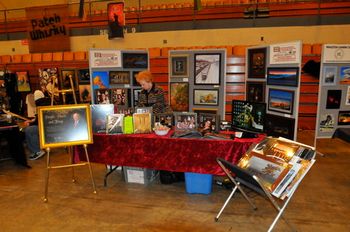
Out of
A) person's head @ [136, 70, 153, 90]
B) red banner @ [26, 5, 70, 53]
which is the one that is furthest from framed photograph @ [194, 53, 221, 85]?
red banner @ [26, 5, 70, 53]

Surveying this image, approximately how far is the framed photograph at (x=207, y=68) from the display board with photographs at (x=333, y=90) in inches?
72.5

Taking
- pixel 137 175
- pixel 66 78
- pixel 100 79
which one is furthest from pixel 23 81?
pixel 137 175

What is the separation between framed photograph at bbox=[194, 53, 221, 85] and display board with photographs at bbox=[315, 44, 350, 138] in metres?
1.84

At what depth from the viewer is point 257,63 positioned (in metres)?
4.33

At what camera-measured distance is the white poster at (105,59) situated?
4.68 metres

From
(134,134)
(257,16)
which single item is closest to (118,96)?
(134,134)

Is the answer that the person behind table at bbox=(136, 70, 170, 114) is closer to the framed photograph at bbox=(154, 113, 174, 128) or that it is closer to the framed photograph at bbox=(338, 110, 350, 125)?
the framed photograph at bbox=(154, 113, 174, 128)

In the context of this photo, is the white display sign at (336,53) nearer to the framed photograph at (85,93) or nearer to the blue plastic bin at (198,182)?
the blue plastic bin at (198,182)

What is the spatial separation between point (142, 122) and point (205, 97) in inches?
70.6

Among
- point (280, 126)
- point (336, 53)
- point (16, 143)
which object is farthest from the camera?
point (336, 53)

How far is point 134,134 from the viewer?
3.36m

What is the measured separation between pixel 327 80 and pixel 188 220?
365 centimetres

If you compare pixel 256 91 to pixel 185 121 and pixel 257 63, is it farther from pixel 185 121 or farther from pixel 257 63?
pixel 185 121

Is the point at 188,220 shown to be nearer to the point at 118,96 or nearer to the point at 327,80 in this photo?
the point at 118,96
